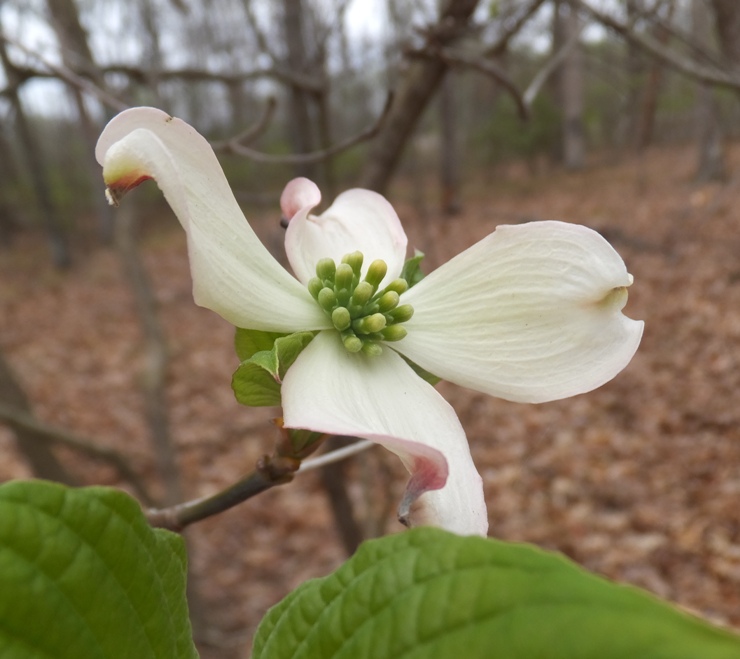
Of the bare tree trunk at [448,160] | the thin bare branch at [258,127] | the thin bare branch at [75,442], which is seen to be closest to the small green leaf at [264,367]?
the thin bare branch at [258,127]

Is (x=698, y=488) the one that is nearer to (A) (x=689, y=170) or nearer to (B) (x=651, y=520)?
(B) (x=651, y=520)

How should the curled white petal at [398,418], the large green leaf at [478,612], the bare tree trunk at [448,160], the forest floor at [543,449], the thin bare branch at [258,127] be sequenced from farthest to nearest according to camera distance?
the bare tree trunk at [448,160], the forest floor at [543,449], the thin bare branch at [258,127], the curled white petal at [398,418], the large green leaf at [478,612]

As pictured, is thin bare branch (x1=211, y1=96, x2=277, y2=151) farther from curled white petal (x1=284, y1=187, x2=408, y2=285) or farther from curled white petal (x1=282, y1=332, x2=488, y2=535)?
curled white petal (x1=282, y1=332, x2=488, y2=535)

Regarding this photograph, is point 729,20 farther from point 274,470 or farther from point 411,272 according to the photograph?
point 274,470

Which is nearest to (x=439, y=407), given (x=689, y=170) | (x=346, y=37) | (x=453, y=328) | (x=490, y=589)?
(x=453, y=328)

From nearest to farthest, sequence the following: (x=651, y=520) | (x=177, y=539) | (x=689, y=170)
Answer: (x=177, y=539) < (x=651, y=520) < (x=689, y=170)

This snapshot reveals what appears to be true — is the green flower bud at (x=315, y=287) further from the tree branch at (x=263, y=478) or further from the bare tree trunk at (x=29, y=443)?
the bare tree trunk at (x=29, y=443)
